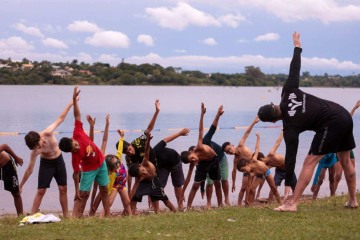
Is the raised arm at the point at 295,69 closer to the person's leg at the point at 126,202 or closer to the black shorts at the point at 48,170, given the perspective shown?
the person's leg at the point at 126,202

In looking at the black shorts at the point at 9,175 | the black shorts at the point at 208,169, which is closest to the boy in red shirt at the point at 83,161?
the black shorts at the point at 9,175

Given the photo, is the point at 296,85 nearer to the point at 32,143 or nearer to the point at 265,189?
the point at 32,143

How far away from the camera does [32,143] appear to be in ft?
32.2

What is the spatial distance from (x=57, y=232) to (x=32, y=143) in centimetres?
221

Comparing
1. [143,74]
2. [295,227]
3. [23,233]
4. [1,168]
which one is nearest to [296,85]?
[295,227]

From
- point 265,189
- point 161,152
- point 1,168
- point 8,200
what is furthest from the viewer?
point 265,189

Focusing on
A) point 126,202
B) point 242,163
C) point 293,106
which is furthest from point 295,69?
point 126,202

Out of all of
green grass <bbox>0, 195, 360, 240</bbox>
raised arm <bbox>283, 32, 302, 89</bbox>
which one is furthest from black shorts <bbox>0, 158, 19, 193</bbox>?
raised arm <bbox>283, 32, 302, 89</bbox>

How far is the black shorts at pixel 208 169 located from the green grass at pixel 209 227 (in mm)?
2919

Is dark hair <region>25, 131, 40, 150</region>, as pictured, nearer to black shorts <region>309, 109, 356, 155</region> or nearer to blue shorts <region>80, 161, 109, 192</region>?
blue shorts <region>80, 161, 109, 192</region>

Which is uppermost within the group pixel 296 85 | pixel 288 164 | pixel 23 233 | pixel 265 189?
pixel 296 85

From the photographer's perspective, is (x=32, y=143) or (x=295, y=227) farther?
(x=32, y=143)

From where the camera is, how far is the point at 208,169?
12.4m

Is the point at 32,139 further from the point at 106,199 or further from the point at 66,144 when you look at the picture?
the point at 106,199
